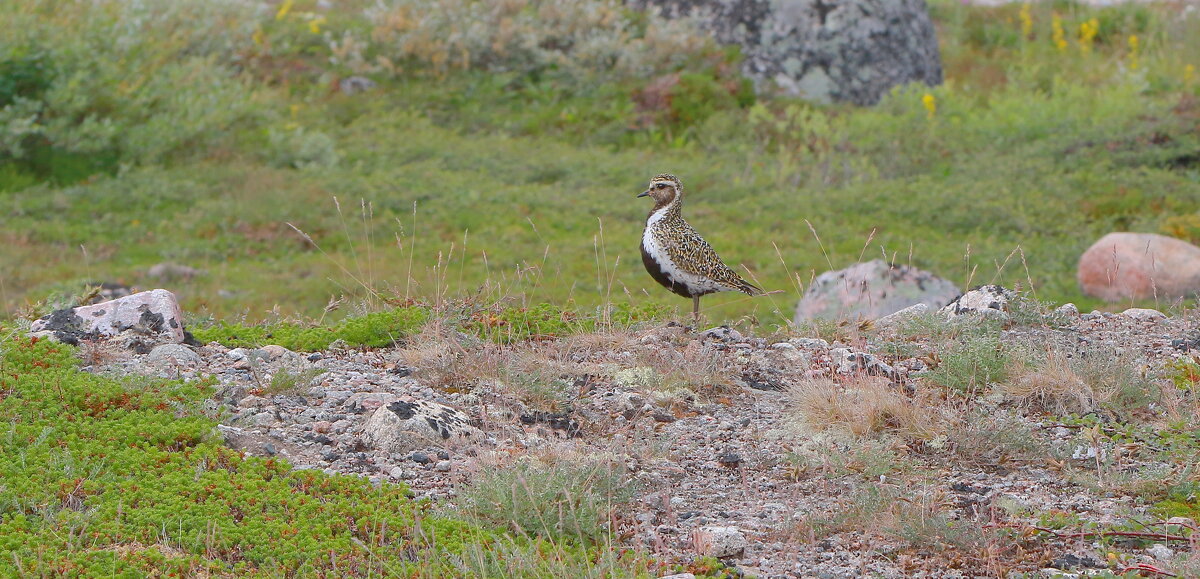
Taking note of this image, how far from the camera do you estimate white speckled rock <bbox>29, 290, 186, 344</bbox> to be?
20.6 feet

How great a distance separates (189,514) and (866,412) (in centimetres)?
276

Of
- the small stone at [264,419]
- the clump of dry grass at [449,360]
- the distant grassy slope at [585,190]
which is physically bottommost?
the distant grassy slope at [585,190]

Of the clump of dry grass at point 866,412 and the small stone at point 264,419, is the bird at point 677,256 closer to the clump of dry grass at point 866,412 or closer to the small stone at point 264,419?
the clump of dry grass at point 866,412

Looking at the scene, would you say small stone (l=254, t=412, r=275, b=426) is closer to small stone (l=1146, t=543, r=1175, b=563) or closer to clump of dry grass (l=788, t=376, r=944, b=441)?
clump of dry grass (l=788, t=376, r=944, b=441)

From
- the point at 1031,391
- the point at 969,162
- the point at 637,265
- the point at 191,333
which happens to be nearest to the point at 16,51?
the point at 637,265

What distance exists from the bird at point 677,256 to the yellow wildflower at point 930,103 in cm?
899

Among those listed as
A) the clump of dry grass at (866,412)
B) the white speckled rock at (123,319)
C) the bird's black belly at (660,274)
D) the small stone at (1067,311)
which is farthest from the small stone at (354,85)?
the clump of dry grass at (866,412)

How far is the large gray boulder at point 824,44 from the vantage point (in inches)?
712

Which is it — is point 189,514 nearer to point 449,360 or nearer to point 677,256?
point 449,360

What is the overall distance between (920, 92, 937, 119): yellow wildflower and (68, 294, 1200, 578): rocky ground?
30.4 ft

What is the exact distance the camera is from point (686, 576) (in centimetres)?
400

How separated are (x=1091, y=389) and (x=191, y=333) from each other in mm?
4482

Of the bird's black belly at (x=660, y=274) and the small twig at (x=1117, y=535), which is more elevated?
the small twig at (x=1117, y=535)

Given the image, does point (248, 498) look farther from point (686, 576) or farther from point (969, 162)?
point (969, 162)
